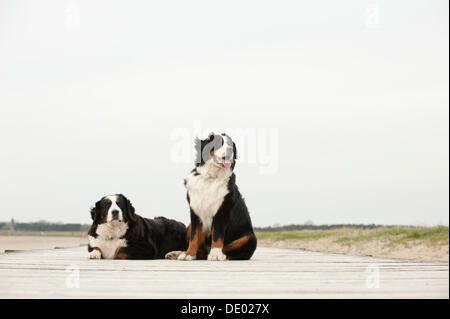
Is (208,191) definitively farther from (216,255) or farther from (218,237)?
(216,255)

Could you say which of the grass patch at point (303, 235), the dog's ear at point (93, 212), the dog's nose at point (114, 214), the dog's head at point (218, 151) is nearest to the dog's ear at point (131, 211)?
the dog's nose at point (114, 214)

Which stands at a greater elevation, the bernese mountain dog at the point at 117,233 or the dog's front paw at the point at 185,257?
the bernese mountain dog at the point at 117,233

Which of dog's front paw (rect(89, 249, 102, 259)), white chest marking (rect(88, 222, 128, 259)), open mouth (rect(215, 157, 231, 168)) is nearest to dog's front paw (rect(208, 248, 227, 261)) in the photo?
open mouth (rect(215, 157, 231, 168))

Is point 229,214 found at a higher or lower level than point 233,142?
lower

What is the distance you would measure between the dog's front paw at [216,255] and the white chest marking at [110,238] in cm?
112

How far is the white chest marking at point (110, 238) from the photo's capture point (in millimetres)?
6441

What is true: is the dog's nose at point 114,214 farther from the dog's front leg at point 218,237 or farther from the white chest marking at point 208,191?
the dog's front leg at point 218,237

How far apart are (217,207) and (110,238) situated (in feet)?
4.45

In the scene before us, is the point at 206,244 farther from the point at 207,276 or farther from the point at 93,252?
→ the point at 207,276

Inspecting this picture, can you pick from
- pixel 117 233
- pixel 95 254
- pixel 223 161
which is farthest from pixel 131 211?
pixel 223 161

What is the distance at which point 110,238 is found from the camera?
21.2 ft
